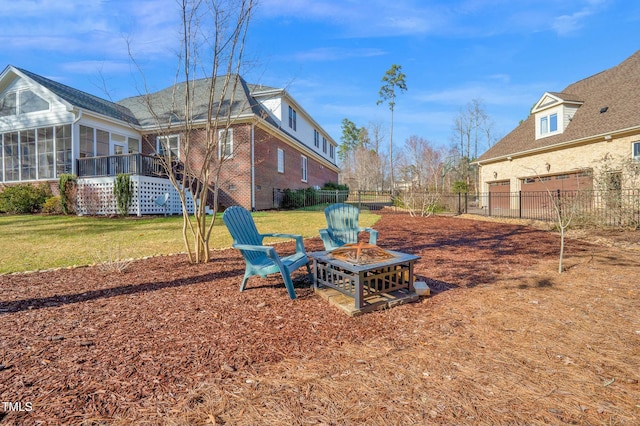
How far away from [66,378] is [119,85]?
5.73 metres

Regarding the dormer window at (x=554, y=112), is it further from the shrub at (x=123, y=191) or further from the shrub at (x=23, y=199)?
the shrub at (x=23, y=199)

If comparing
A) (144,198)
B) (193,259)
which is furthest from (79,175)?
(193,259)

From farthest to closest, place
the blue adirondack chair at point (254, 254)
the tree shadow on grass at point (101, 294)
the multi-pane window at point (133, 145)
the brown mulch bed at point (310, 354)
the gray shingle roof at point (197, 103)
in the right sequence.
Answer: the multi-pane window at point (133, 145) → the gray shingle roof at point (197, 103) → the blue adirondack chair at point (254, 254) → the tree shadow on grass at point (101, 294) → the brown mulch bed at point (310, 354)

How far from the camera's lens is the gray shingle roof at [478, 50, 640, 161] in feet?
43.9

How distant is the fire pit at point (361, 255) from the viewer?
3.33 metres

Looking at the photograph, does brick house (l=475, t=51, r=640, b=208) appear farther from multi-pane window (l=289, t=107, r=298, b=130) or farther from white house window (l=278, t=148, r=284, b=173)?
multi-pane window (l=289, t=107, r=298, b=130)

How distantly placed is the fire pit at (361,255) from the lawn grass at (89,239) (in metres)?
3.55

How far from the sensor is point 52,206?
41.8 feet

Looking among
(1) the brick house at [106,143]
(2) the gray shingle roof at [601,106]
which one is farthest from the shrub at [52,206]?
(2) the gray shingle roof at [601,106]

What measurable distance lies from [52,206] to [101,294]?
40.9 ft

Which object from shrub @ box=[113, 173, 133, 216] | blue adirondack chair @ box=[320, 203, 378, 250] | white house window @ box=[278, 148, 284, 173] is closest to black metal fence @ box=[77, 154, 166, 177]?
shrub @ box=[113, 173, 133, 216]

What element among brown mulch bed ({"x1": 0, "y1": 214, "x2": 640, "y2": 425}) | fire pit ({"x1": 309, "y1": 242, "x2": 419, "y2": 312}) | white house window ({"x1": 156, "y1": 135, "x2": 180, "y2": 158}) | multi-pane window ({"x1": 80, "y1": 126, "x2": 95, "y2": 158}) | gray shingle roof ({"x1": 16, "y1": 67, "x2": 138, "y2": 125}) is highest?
gray shingle roof ({"x1": 16, "y1": 67, "x2": 138, "y2": 125})

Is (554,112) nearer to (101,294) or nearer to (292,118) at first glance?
(292,118)

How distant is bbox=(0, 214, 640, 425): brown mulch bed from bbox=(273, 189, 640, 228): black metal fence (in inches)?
104
